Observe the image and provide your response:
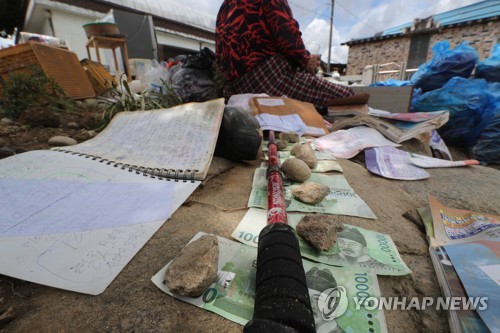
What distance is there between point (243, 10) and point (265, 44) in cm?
31

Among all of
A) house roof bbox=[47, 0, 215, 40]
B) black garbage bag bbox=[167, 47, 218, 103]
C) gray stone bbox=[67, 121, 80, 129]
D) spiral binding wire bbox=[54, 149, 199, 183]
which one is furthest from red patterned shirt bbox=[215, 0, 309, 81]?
house roof bbox=[47, 0, 215, 40]

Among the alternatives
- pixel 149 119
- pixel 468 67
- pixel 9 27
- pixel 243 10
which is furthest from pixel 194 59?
pixel 9 27

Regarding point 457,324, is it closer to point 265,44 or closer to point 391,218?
point 391,218

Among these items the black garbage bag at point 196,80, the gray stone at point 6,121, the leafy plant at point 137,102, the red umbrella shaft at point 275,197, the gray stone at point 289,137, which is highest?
the black garbage bag at point 196,80

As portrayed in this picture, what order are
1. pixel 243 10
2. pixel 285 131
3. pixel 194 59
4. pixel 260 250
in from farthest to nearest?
pixel 194 59, pixel 243 10, pixel 285 131, pixel 260 250

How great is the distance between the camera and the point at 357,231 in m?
0.65

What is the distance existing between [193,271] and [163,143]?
701 millimetres

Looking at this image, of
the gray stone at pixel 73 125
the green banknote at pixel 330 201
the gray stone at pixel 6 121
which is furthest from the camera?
the gray stone at pixel 73 125

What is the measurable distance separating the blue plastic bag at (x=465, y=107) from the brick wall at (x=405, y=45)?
529 centimetres

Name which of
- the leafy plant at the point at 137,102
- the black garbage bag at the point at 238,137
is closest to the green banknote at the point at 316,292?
the black garbage bag at the point at 238,137

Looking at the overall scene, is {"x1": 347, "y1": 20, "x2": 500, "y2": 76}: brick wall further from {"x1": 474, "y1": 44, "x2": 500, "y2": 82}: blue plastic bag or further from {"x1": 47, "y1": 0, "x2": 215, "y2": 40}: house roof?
{"x1": 47, "y1": 0, "x2": 215, "y2": 40}: house roof

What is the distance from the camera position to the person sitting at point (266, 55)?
5.93 feet

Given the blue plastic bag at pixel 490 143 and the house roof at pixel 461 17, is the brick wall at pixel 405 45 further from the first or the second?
the blue plastic bag at pixel 490 143

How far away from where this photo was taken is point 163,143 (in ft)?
3.28
